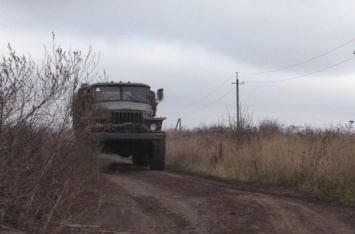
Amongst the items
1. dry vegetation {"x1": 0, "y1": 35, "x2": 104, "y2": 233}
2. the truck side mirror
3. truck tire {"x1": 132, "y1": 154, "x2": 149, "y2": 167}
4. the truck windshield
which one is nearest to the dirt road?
dry vegetation {"x1": 0, "y1": 35, "x2": 104, "y2": 233}

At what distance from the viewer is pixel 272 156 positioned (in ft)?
43.6

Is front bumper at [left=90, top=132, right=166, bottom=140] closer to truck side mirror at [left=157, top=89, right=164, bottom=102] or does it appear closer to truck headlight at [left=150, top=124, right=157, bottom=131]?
truck headlight at [left=150, top=124, right=157, bottom=131]

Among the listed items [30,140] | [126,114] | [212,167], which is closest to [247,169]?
[212,167]

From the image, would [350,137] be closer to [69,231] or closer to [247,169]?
[247,169]

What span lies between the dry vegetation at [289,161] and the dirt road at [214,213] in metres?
1.02

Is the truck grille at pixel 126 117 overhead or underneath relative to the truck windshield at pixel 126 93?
underneath

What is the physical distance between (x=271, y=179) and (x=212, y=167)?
3194mm

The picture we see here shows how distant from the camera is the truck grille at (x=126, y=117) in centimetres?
1383

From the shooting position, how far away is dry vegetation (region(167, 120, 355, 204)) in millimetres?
10680

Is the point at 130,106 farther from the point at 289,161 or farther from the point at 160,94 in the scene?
the point at 289,161

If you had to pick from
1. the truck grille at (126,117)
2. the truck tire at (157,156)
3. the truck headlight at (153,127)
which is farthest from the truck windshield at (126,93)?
the truck tire at (157,156)

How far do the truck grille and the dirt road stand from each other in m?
3.65

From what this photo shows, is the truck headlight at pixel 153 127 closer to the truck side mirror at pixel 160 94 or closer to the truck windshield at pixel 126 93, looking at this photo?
the truck windshield at pixel 126 93

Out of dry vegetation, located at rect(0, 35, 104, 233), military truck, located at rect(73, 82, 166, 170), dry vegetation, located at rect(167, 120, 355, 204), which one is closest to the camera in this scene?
dry vegetation, located at rect(0, 35, 104, 233)
